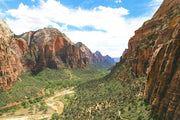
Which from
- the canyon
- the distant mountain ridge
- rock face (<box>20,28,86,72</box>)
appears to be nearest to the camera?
the canyon

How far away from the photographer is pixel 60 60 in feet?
573

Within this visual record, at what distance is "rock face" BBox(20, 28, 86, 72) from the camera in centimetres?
15275

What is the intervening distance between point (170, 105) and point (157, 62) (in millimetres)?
11231

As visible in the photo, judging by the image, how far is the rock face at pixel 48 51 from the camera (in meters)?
153

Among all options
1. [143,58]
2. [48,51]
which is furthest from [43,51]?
[143,58]

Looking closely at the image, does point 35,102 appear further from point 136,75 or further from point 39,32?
point 39,32

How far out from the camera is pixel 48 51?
528 feet

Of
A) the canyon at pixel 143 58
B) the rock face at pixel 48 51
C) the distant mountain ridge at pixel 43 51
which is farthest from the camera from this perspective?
the rock face at pixel 48 51

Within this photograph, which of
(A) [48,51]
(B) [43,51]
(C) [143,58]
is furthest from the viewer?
(A) [48,51]

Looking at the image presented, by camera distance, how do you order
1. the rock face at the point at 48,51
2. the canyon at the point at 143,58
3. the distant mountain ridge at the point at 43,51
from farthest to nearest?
the rock face at the point at 48,51 → the distant mountain ridge at the point at 43,51 → the canyon at the point at 143,58

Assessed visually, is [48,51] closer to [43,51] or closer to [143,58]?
[43,51]

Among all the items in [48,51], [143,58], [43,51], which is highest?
[48,51]

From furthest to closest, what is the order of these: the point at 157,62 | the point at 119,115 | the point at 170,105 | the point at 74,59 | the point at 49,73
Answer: the point at 74,59
the point at 49,73
the point at 119,115
the point at 157,62
the point at 170,105

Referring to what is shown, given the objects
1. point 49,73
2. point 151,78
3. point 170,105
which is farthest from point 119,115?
point 49,73
